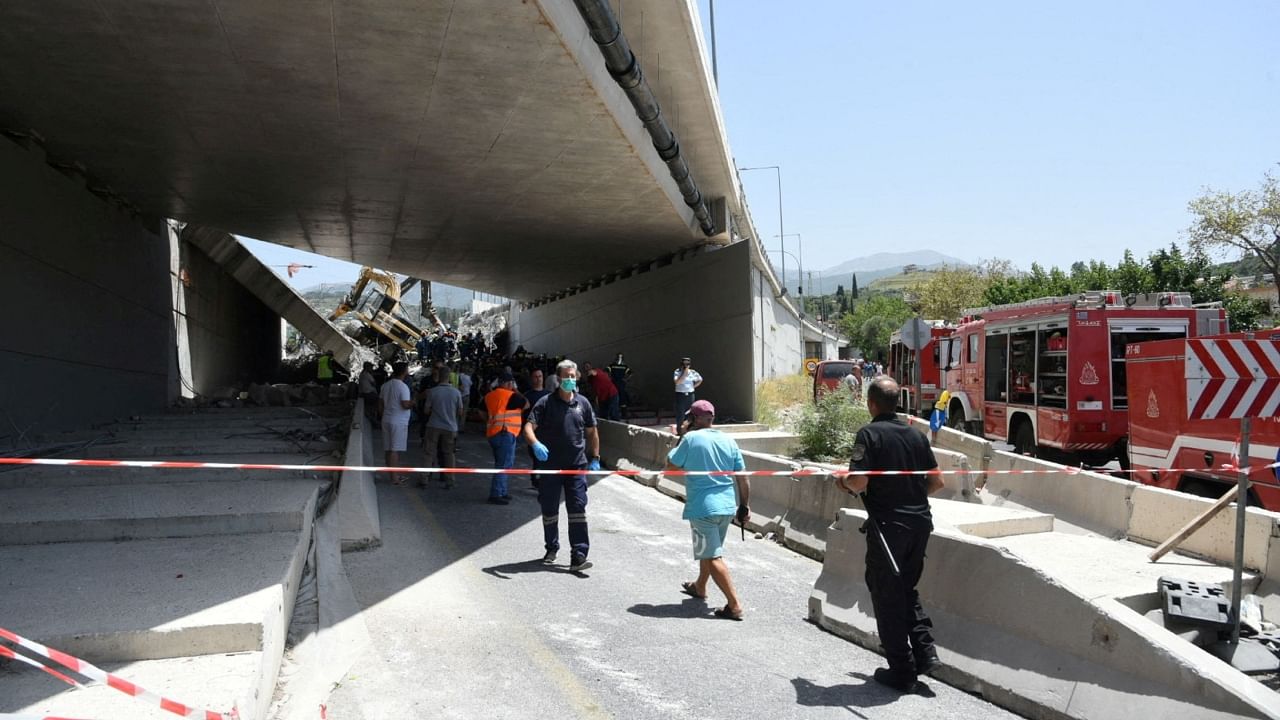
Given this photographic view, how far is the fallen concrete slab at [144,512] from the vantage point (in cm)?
703

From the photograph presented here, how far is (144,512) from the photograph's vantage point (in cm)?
754

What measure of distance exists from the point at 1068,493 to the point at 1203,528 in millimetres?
2919

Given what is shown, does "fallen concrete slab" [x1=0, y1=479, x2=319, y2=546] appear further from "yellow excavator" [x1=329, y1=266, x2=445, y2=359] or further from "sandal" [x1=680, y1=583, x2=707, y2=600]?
"yellow excavator" [x1=329, y1=266, x2=445, y2=359]

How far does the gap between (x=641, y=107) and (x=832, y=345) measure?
74681 millimetres

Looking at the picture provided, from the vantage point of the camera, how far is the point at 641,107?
14.6 m

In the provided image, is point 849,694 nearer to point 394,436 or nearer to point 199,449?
point 394,436

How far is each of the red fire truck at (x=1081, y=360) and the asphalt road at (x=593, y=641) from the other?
22.4 feet

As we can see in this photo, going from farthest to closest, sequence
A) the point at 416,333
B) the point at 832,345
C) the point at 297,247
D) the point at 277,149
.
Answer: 1. the point at 832,345
2. the point at 416,333
3. the point at 297,247
4. the point at 277,149

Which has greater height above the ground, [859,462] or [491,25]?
[491,25]

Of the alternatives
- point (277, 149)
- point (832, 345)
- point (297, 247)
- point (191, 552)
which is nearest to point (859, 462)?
point (191, 552)

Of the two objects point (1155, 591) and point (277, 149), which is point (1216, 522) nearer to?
point (1155, 591)

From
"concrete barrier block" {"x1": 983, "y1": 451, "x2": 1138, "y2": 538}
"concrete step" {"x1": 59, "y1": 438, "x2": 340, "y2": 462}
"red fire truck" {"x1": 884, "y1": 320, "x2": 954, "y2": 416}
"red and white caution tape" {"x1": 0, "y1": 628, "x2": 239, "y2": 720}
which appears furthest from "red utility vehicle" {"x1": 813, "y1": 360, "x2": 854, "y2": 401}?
"red and white caution tape" {"x1": 0, "y1": 628, "x2": 239, "y2": 720}

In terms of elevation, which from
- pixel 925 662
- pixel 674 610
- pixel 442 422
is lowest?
pixel 674 610

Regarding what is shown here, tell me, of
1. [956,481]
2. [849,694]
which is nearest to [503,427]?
[956,481]
